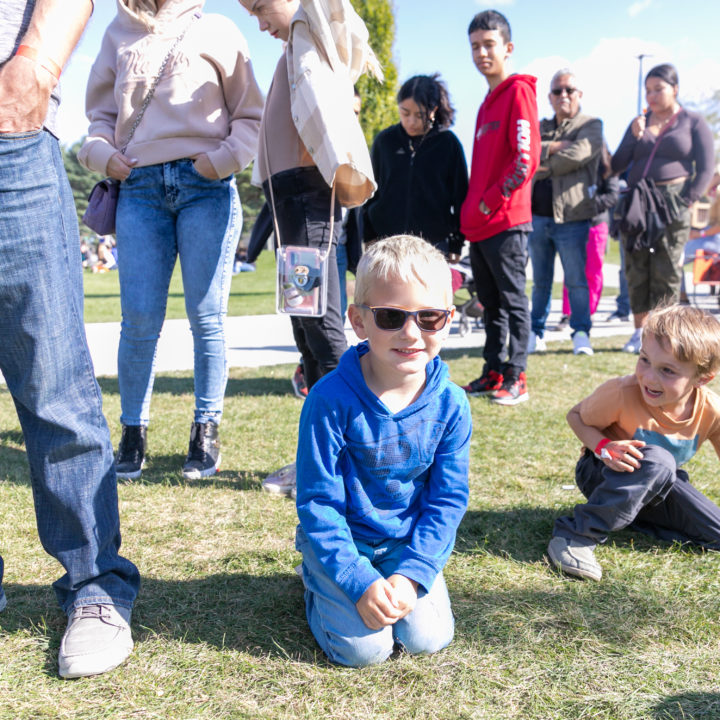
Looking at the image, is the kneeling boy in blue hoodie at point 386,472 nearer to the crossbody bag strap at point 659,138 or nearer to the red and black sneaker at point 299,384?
the red and black sneaker at point 299,384

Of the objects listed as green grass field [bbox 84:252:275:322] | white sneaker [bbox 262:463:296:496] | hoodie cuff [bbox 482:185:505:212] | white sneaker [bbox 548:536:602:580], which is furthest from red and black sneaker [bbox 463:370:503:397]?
green grass field [bbox 84:252:275:322]

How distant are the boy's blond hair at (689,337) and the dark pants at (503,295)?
7.54 ft

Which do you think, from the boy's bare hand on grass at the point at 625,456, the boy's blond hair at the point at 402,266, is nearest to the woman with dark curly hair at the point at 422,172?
the boy's bare hand on grass at the point at 625,456

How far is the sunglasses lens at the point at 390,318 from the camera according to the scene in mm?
1926

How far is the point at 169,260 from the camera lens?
321 cm

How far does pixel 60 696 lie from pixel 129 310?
1.75 m

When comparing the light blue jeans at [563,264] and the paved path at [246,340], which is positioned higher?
the light blue jeans at [563,264]

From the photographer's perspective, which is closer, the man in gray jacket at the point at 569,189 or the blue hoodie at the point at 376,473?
the blue hoodie at the point at 376,473

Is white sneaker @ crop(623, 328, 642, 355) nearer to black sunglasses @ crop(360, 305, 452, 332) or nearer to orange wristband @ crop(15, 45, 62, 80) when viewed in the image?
black sunglasses @ crop(360, 305, 452, 332)

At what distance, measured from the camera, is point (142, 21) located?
3072mm

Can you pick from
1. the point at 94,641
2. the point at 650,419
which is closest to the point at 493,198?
the point at 650,419

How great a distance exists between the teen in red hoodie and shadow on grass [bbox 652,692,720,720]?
3.03 meters

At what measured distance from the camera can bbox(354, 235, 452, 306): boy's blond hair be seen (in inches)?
76.4

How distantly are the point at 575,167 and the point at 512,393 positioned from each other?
2.50 metres
